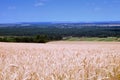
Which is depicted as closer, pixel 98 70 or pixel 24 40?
pixel 98 70

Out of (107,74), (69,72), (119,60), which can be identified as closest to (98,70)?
(107,74)

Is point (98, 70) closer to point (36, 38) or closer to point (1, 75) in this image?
point (1, 75)

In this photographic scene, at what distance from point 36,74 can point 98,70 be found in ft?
4.53

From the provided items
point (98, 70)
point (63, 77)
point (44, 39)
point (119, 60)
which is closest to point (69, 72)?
point (63, 77)

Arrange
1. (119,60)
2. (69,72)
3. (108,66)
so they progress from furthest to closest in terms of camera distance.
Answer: (119,60) → (108,66) → (69,72)

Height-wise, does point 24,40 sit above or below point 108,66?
below

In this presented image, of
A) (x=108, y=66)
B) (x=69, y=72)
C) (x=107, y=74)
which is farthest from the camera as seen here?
(x=108, y=66)

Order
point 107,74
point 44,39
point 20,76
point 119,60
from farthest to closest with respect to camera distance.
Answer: point 44,39 → point 119,60 → point 107,74 → point 20,76

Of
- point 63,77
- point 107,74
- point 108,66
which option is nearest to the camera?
point 63,77

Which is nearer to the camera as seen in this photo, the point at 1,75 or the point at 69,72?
the point at 1,75

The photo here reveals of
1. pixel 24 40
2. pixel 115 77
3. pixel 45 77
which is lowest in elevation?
pixel 24 40

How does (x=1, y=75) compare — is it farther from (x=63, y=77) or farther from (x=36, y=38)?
(x=36, y=38)

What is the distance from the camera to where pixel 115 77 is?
446 centimetres

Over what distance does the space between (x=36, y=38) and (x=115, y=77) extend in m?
53.5
